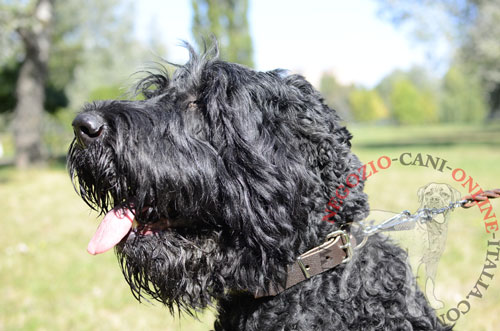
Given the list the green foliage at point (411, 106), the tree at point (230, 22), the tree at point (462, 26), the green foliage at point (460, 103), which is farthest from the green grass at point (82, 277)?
the green foliage at point (460, 103)

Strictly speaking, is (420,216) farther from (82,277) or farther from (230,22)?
(230,22)

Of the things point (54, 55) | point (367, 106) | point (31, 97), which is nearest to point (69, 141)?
point (31, 97)

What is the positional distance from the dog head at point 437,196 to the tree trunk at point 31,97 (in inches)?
657

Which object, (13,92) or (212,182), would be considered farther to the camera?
(13,92)

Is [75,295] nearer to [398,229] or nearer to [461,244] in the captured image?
[398,229]

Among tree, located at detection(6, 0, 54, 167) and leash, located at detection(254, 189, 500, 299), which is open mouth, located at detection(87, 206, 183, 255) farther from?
tree, located at detection(6, 0, 54, 167)

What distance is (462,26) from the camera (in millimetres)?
21562

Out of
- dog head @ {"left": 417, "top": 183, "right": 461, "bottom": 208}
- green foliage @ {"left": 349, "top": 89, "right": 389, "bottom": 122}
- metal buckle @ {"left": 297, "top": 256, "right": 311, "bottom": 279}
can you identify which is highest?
dog head @ {"left": 417, "top": 183, "right": 461, "bottom": 208}

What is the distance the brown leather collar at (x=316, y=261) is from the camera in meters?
1.97

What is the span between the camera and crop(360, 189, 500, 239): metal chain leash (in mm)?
2111

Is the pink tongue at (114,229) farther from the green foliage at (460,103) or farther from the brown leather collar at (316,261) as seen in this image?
the green foliage at (460,103)

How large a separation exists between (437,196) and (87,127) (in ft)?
5.79

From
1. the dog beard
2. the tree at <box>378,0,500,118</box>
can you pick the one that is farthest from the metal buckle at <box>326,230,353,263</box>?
the tree at <box>378,0,500,118</box>

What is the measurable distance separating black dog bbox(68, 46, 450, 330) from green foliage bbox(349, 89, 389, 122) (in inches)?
3108
